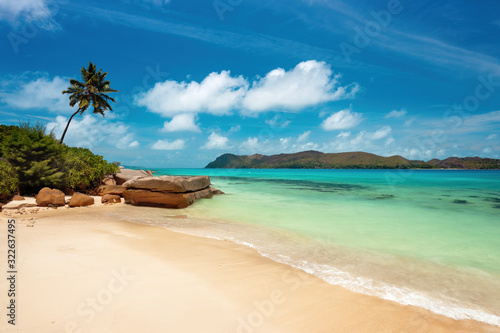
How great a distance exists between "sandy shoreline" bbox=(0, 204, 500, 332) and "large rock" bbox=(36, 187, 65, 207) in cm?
626

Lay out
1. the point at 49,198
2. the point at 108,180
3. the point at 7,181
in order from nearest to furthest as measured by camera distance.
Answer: the point at 49,198, the point at 7,181, the point at 108,180

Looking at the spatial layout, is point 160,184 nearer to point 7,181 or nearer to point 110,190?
point 110,190

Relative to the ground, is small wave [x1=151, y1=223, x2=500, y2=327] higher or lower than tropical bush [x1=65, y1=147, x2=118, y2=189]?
lower

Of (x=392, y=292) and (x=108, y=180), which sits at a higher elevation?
(x=108, y=180)

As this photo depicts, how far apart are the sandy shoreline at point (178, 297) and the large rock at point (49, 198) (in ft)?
20.5

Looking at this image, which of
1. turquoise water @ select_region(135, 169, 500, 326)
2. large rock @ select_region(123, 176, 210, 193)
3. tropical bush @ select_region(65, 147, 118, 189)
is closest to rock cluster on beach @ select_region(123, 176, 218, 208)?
large rock @ select_region(123, 176, 210, 193)

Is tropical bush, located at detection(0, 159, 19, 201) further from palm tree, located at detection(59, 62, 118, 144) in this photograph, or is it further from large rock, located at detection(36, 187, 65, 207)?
palm tree, located at detection(59, 62, 118, 144)

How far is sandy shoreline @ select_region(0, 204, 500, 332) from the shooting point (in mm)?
3082

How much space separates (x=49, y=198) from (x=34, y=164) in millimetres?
3269

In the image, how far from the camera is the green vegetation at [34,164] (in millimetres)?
12297

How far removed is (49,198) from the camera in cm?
1130

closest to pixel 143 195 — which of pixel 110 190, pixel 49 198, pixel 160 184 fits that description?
pixel 160 184

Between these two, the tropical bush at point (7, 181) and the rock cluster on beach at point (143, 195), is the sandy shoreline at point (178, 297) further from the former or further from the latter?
the tropical bush at point (7, 181)

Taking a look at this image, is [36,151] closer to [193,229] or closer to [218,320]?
[193,229]
